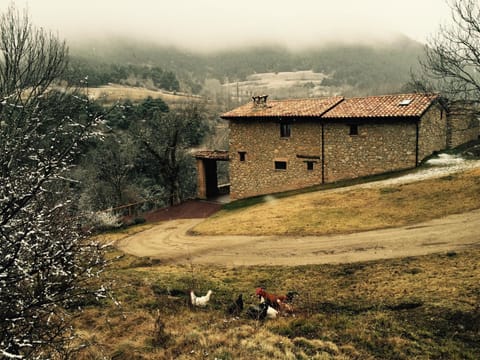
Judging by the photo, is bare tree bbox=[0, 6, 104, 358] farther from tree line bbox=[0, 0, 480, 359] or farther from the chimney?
the chimney

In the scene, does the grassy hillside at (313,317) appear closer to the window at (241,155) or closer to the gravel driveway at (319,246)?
the gravel driveway at (319,246)

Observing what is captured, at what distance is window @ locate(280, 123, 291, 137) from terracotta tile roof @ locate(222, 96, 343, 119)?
3.24 ft

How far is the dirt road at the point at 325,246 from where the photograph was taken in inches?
598

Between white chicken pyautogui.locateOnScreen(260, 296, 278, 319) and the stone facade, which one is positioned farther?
the stone facade

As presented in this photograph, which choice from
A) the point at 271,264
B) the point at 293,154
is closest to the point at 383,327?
the point at 271,264

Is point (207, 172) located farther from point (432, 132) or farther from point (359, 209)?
point (432, 132)

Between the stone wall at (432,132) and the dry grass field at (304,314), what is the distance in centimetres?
1487

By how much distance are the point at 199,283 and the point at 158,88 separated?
12628 cm

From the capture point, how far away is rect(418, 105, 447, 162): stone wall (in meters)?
27.2

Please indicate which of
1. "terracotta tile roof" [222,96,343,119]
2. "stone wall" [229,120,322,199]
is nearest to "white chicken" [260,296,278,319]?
"stone wall" [229,120,322,199]

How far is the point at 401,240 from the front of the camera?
16.3 metres

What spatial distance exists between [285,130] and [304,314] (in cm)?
2168

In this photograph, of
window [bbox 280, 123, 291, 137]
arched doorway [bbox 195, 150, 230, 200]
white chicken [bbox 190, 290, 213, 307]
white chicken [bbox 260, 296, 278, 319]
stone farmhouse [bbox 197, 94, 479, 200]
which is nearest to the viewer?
white chicken [bbox 260, 296, 278, 319]

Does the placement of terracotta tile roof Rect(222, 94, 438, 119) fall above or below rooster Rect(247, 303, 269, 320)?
above
